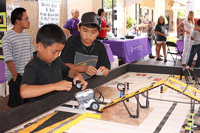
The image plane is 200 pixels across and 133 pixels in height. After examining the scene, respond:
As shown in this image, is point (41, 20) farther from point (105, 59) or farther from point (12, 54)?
point (105, 59)

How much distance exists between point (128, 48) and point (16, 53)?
149 inches

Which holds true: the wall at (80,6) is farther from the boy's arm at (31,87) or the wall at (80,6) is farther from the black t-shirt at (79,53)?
the boy's arm at (31,87)

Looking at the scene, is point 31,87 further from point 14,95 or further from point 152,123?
point 14,95

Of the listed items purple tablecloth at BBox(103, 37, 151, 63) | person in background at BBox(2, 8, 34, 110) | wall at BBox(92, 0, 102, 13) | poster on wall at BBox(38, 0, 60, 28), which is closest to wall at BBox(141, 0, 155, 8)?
wall at BBox(92, 0, 102, 13)

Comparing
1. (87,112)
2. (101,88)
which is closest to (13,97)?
(101,88)

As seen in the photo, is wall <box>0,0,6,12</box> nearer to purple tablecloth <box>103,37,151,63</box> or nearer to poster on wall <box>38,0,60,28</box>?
poster on wall <box>38,0,60,28</box>

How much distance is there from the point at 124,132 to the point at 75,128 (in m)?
0.24

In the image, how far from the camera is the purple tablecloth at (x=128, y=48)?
5309 mm

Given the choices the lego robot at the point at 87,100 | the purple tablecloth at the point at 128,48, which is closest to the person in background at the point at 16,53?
the lego robot at the point at 87,100

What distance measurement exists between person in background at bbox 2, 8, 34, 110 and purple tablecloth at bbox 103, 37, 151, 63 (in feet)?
11.2

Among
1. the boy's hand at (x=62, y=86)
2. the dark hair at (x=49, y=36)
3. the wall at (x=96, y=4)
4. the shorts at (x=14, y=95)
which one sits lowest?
the shorts at (x=14, y=95)

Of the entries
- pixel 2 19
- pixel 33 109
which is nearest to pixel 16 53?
pixel 33 109

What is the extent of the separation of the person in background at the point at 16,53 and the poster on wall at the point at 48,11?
A: 9.64 feet

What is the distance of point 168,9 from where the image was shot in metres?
20.9
